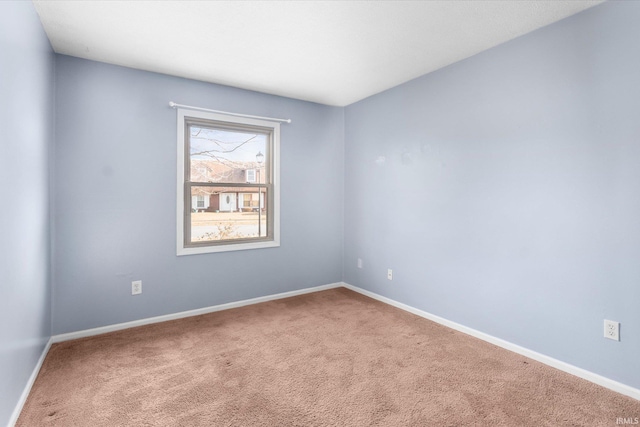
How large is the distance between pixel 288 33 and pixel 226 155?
1.64 m

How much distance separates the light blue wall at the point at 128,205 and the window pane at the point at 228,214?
0.24 metres

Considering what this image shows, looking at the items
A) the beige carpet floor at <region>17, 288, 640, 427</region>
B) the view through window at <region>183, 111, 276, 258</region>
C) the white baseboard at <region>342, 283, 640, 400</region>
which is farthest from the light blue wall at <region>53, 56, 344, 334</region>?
the white baseboard at <region>342, 283, 640, 400</region>

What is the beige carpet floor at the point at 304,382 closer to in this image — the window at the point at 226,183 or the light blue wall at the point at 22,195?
the light blue wall at the point at 22,195

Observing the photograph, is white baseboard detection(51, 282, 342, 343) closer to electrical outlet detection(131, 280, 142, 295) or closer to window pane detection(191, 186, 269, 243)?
electrical outlet detection(131, 280, 142, 295)

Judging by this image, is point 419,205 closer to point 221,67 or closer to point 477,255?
point 477,255

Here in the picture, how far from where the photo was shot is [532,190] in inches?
95.1

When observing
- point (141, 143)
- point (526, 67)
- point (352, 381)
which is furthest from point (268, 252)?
point (526, 67)

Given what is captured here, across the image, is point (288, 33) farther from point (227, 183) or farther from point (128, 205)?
point (128, 205)

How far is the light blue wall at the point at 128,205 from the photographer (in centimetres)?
275

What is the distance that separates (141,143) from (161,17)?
1.26 metres

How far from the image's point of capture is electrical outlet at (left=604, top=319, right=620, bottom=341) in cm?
200

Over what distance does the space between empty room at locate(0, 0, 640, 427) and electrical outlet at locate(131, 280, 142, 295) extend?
12 millimetres

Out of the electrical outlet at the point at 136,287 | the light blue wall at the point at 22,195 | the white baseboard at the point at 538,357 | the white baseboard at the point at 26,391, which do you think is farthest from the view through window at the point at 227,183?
the white baseboard at the point at 538,357

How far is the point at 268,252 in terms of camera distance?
12.6 feet
